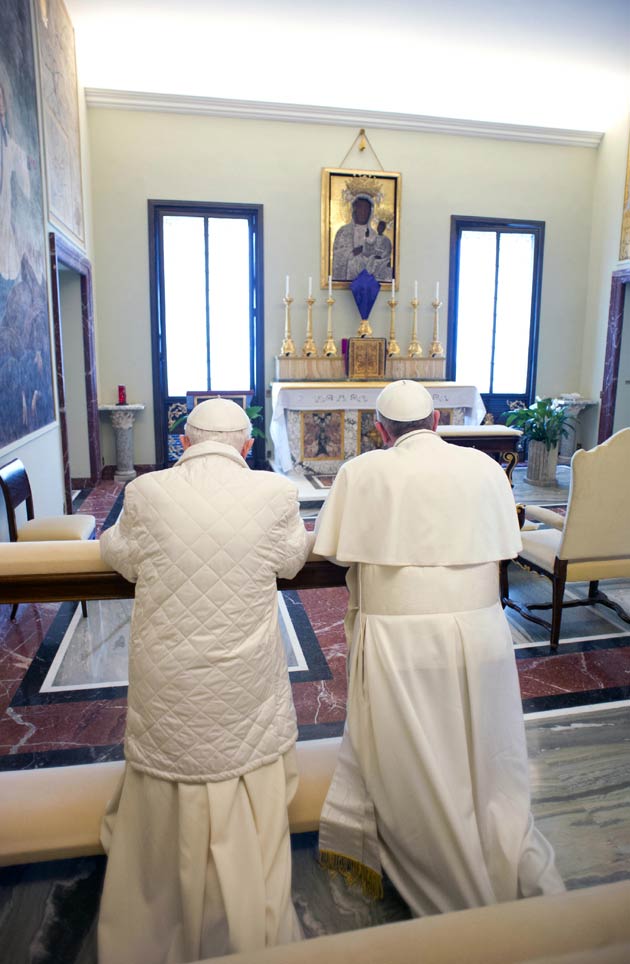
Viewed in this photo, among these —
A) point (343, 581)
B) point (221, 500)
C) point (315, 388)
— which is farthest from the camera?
point (315, 388)

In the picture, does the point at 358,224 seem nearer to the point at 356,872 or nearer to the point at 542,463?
the point at 542,463

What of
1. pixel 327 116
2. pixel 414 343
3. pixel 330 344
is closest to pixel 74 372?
pixel 330 344

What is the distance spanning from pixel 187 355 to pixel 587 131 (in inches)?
282

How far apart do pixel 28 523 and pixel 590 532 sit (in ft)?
12.9

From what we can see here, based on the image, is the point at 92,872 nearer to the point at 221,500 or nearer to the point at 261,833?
the point at 261,833


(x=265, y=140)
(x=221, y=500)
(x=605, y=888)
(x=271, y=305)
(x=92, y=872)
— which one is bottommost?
(x=92, y=872)

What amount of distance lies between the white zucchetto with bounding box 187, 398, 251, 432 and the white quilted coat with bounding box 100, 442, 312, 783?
97 millimetres

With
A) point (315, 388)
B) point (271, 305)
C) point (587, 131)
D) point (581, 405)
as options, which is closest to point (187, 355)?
point (271, 305)

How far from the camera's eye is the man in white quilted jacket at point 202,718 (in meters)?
1.88

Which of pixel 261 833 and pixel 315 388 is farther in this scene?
pixel 315 388

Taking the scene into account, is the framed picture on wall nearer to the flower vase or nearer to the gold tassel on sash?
the flower vase

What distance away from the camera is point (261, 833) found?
77.9 inches

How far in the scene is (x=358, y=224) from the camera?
10398mm

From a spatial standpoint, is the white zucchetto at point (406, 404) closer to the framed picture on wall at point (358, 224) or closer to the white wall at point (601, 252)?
the framed picture on wall at point (358, 224)
